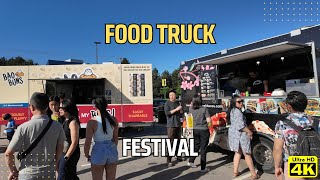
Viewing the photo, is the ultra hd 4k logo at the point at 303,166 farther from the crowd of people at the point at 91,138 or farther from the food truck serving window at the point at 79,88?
the food truck serving window at the point at 79,88

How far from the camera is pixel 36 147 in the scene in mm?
2631

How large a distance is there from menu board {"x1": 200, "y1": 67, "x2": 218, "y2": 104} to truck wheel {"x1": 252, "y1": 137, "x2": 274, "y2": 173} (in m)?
1.90

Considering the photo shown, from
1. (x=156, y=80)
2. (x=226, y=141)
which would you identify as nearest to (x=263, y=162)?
(x=226, y=141)

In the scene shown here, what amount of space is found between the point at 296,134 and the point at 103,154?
2.23 m

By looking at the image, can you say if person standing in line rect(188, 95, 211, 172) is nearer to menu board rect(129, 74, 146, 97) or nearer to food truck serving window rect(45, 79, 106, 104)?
menu board rect(129, 74, 146, 97)

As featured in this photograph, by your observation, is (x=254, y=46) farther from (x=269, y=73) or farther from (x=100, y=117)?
(x=100, y=117)

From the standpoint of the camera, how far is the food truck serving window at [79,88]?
11570 mm

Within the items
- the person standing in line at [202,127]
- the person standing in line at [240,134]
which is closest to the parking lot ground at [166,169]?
the person standing in line at [202,127]

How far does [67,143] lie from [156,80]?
58768 mm

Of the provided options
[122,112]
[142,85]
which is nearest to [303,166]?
[142,85]

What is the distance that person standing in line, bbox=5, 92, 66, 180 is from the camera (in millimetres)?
2582

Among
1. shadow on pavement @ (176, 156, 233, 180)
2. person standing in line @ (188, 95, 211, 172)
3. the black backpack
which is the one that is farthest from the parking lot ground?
the black backpack

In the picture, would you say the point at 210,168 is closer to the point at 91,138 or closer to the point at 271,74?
the point at 271,74

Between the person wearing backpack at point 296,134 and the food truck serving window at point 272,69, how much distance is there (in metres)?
2.36
